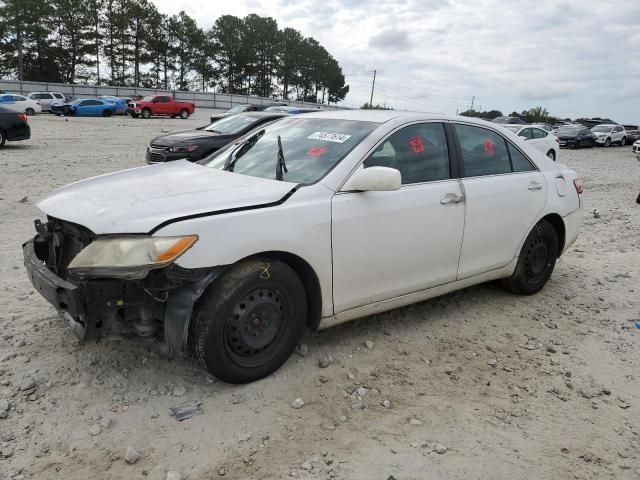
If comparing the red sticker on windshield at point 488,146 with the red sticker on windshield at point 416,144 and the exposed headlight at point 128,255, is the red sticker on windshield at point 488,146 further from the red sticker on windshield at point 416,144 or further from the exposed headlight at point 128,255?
the exposed headlight at point 128,255

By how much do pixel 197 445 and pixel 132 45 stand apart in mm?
78391

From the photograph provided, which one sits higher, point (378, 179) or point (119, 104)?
point (119, 104)

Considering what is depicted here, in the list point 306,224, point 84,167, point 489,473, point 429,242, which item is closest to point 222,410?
point 306,224

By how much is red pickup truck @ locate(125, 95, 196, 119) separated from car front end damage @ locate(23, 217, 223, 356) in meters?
35.4

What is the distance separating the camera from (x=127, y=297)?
2824 millimetres

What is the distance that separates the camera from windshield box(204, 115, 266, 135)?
37.4 feet

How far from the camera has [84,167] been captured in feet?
39.7

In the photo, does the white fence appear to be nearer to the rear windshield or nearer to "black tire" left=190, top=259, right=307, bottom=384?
the rear windshield

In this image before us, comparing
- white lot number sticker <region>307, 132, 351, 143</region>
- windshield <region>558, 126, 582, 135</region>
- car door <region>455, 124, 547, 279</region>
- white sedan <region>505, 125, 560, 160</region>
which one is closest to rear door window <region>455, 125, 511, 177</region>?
car door <region>455, 124, 547, 279</region>

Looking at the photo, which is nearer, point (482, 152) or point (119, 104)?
point (482, 152)

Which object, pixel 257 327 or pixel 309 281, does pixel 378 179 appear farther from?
pixel 257 327

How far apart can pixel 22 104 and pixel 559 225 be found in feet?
117

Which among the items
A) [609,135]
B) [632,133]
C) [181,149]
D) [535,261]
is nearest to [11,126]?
[181,149]

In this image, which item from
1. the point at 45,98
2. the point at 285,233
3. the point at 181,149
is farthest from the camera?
the point at 45,98
